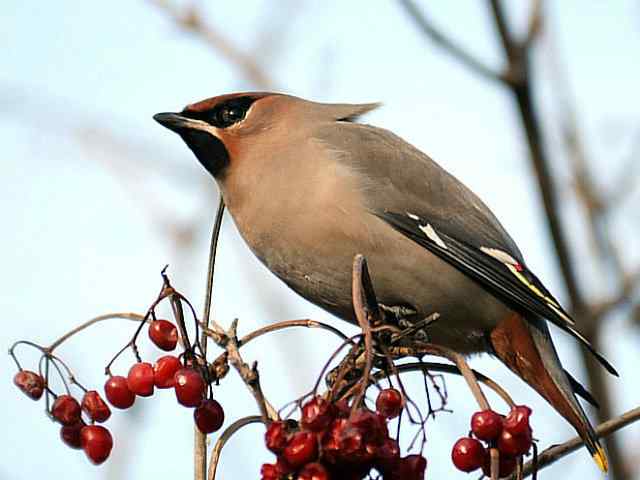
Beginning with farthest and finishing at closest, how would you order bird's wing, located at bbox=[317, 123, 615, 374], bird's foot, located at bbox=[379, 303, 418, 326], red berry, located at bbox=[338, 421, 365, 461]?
bird's wing, located at bbox=[317, 123, 615, 374] < bird's foot, located at bbox=[379, 303, 418, 326] < red berry, located at bbox=[338, 421, 365, 461]

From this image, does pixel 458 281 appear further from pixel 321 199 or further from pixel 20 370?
pixel 20 370

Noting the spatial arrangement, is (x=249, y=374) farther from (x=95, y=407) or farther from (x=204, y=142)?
(x=204, y=142)

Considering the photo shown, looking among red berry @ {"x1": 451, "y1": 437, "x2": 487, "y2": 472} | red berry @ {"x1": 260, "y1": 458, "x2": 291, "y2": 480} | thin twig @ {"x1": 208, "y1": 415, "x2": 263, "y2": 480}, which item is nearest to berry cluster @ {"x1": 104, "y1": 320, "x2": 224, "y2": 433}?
thin twig @ {"x1": 208, "y1": 415, "x2": 263, "y2": 480}

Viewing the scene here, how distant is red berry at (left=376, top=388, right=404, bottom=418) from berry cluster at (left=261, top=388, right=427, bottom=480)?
0.20 m

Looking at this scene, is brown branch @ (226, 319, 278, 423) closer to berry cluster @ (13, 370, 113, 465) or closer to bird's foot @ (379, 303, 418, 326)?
berry cluster @ (13, 370, 113, 465)

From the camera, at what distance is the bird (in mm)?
3809

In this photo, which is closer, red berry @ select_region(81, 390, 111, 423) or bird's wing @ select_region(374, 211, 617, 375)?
red berry @ select_region(81, 390, 111, 423)

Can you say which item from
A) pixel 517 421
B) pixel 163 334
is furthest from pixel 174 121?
pixel 517 421

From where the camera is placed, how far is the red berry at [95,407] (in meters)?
2.44

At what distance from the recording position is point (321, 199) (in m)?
3.87

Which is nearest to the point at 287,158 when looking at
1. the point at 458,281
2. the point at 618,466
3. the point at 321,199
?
the point at 321,199

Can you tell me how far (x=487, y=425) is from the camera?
7.07ft

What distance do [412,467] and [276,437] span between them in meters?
0.26

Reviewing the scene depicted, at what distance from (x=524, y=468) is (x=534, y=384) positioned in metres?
1.60
